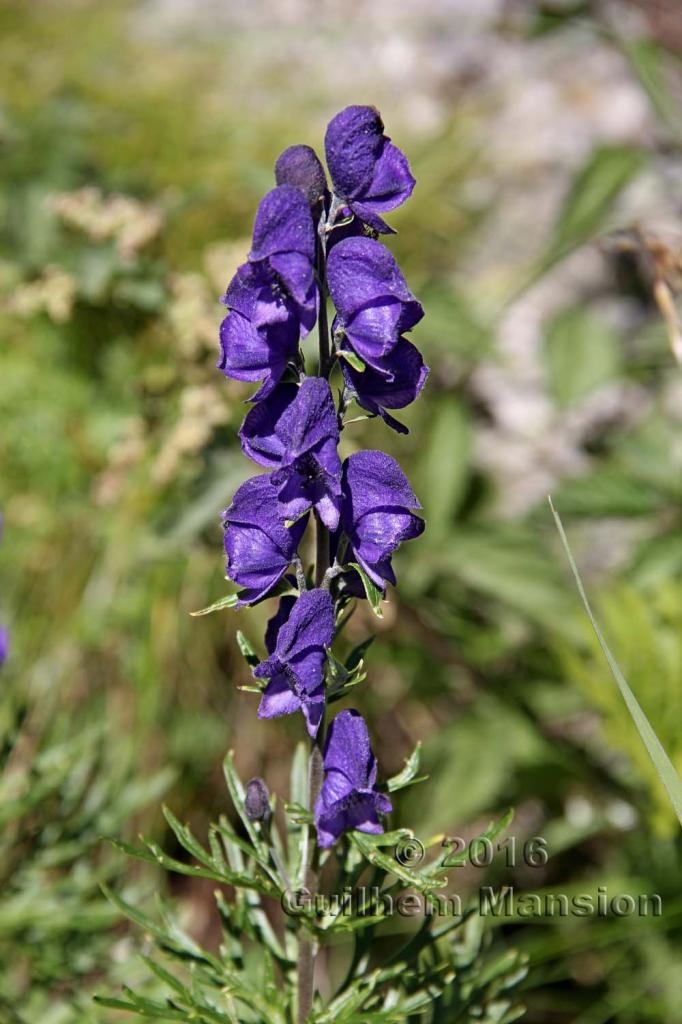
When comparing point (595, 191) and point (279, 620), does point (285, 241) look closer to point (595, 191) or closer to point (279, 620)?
point (279, 620)

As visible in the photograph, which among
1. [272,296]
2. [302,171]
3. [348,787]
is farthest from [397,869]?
[302,171]

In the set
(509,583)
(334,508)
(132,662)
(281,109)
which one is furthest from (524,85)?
(334,508)

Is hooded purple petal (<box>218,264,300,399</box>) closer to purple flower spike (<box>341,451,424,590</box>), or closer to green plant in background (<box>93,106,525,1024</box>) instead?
green plant in background (<box>93,106,525,1024</box>)

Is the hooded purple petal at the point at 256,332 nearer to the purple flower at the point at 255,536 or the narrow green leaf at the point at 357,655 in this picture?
the purple flower at the point at 255,536

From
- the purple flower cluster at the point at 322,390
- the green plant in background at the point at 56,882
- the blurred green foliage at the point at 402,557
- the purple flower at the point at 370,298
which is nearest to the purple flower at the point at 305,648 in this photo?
the purple flower cluster at the point at 322,390

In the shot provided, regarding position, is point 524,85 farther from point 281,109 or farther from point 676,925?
point 676,925

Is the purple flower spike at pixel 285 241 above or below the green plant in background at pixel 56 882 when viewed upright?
above

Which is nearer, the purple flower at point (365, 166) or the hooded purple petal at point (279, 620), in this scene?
the purple flower at point (365, 166)
